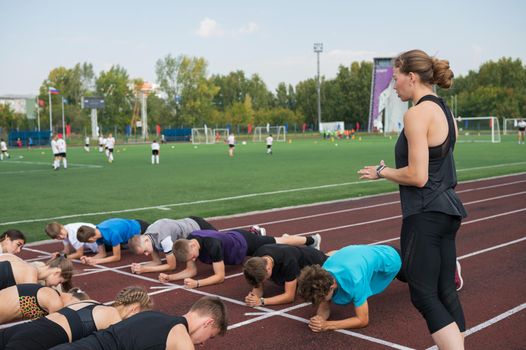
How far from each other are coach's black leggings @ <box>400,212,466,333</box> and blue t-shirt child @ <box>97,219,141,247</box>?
5.51 meters

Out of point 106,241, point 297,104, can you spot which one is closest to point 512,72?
point 297,104

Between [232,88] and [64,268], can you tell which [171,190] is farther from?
[232,88]

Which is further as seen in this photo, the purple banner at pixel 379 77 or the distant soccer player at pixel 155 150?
the purple banner at pixel 379 77

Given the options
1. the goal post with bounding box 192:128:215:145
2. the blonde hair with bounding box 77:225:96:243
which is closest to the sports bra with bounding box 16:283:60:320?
the blonde hair with bounding box 77:225:96:243

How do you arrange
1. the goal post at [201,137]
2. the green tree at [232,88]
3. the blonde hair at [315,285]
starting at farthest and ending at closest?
the green tree at [232,88]
the goal post at [201,137]
the blonde hair at [315,285]

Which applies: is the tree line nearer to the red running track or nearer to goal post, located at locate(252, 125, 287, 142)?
goal post, located at locate(252, 125, 287, 142)

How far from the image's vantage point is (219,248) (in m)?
6.48

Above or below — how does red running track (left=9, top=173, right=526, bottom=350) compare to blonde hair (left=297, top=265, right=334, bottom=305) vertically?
below

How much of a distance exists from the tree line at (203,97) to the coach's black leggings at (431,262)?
91150mm

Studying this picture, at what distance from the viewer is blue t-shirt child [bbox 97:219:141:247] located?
25.9ft

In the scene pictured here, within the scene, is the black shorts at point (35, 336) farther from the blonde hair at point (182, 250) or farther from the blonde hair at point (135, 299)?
the blonde hair at point (182, 250)

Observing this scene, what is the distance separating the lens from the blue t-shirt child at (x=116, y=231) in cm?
789

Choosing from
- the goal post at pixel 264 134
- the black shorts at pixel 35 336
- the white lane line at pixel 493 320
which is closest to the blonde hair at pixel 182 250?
the black shorts at pixel 35 336

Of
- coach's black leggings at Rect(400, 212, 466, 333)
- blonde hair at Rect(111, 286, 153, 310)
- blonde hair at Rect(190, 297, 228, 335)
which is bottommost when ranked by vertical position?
blonde hair at Rect(111, 286, 153, 310)
